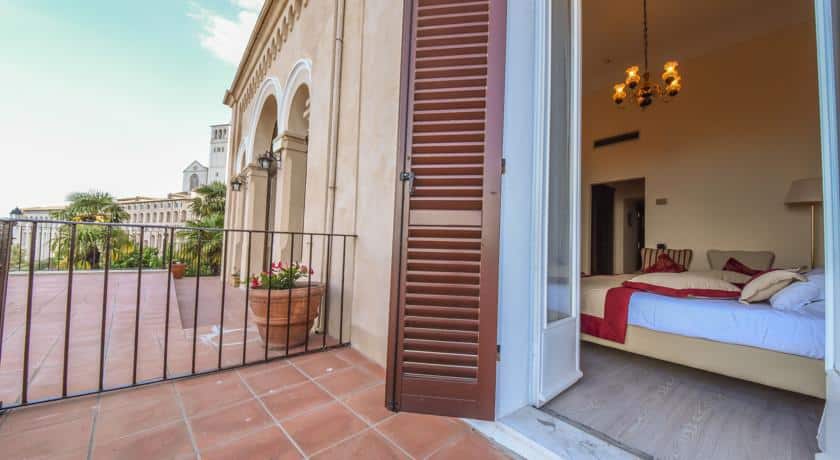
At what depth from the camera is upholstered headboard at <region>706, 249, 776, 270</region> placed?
3.59 meters

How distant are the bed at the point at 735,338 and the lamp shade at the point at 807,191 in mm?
2449

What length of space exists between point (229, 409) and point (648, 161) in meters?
6.25

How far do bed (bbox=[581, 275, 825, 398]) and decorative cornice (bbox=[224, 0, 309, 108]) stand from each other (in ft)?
15.7

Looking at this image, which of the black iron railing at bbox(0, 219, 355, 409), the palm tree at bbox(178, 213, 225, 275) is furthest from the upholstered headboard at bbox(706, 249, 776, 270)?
the palm tree at bbox(178, 213, 225, 275)

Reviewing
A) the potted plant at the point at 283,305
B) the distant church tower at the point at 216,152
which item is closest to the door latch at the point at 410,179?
the potted plant at the point at 283,305

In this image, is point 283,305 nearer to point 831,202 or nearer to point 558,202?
point 558,202

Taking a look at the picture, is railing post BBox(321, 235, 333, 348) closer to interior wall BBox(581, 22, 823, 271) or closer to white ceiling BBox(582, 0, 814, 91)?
white ceiling BBox(582, 0, 814, 91)

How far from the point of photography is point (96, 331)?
2.54 meters

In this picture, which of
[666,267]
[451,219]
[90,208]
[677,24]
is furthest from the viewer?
[90,208]

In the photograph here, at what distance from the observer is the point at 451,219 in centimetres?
150

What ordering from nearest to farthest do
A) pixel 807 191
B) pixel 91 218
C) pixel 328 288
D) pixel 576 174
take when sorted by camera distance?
1. pixel 576 174
2. pixel 328 288
3. pixel 807 191
4. pixel 91 218

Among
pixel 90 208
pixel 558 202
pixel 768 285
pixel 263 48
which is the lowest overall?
pixel 768 285

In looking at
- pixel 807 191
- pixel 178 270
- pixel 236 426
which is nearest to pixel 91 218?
pixel 178 270

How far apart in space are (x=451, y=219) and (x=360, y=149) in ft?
4.00
